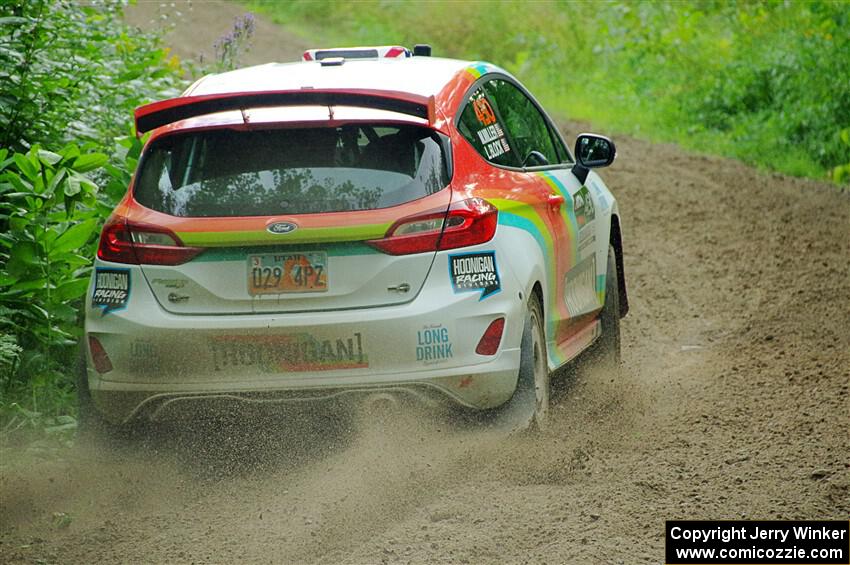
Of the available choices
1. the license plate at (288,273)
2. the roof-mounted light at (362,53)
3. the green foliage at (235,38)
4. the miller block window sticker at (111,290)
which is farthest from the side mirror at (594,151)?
the green foliage at (235,38)

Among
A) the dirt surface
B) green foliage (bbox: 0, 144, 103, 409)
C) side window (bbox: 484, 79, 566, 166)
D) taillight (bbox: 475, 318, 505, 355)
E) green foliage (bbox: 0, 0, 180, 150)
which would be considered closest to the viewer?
the dirt surface

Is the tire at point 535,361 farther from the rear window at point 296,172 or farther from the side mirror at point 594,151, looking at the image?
the side mirror at point 594,151

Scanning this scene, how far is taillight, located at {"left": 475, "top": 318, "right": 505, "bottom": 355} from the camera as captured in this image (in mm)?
5891

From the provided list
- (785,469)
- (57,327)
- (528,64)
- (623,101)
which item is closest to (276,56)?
(528,64)

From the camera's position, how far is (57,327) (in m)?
7.49

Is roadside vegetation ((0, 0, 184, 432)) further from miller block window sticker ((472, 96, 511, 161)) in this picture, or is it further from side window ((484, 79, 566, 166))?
side window ((484, 79, 566, 166))

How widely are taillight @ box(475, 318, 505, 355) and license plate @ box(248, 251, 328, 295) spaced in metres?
0.67

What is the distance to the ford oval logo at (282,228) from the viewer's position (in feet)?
19.0

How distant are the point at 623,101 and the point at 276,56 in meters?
8.60

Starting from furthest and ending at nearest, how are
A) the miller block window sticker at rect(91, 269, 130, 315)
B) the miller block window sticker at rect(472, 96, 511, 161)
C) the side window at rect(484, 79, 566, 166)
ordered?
the side window at rect(484, 79, 566, 166)
the miller block window sticker at rect(472, 96, 511, 161)
the miller block window sticker at rect(91, 269, 130, 315)

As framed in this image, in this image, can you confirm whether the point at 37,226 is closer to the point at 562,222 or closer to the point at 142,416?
the point at 142,416

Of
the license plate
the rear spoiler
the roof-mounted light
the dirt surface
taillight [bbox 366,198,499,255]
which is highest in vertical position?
the rear spoiler

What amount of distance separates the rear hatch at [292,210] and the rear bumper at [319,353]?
73 millimetres

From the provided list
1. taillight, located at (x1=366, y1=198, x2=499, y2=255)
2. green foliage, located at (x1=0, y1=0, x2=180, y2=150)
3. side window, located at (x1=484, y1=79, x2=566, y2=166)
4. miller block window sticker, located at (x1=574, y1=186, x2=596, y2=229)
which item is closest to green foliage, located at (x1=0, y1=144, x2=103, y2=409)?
green foliage, located at (x1=0, y1=0, x2=180, y2=150)
